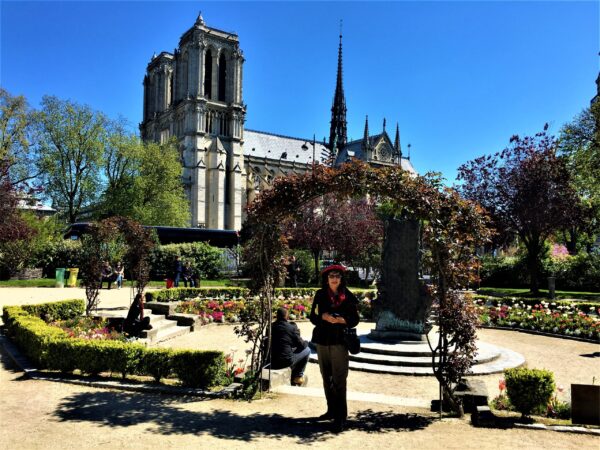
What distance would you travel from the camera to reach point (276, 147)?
85125 millimetres

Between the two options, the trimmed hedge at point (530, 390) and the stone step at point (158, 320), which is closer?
the trimmed hedge at point (530, 390)

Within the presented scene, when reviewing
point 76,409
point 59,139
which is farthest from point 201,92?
point 76,409

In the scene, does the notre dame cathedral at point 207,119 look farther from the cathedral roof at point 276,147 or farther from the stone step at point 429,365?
the stone step at point 429,365

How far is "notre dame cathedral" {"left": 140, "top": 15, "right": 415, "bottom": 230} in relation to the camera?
209ft

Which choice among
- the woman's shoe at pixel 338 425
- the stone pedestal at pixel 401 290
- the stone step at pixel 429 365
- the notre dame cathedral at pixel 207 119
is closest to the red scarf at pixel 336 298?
the woman's shoe at pixel 338 425

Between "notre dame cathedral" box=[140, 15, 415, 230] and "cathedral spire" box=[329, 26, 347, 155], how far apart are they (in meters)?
18.2

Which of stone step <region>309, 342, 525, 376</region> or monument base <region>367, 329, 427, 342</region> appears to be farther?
monument base <region>367, 329, 427, 342</region>

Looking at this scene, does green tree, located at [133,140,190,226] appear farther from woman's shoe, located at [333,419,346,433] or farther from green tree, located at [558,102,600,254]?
woman's shoe, located at [333,419,346,433]

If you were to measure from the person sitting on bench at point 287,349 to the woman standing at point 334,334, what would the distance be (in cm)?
238

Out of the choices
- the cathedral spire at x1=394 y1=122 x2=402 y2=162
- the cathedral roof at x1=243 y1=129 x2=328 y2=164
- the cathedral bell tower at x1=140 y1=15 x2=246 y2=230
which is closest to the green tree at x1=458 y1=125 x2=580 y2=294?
the cathedral bell tower at x1=140 y1=15 x2=246 y2=230

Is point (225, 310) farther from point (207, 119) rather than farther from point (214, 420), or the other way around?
point (207, 119)

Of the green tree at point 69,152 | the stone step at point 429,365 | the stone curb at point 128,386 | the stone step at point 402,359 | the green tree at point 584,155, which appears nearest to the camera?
the stone curb at point 128,386

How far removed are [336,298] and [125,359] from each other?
4436 millimetres

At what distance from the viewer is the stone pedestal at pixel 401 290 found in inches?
482
